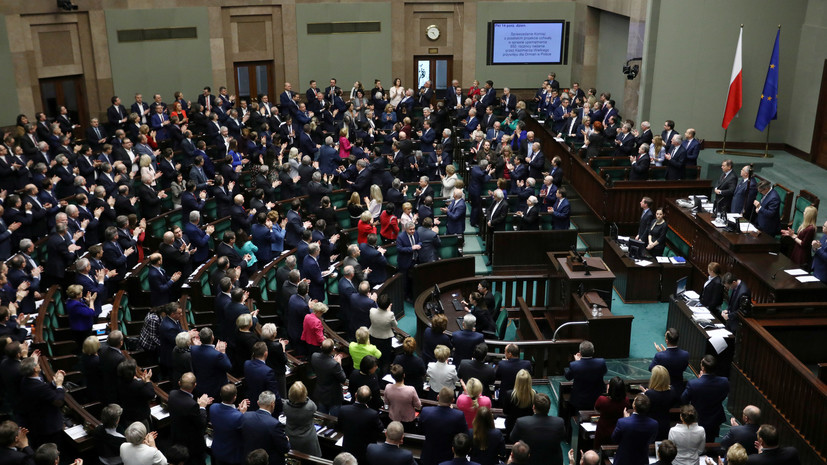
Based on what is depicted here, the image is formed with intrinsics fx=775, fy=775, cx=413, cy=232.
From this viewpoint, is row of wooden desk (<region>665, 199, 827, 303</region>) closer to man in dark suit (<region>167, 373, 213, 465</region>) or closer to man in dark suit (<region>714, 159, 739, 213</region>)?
man in dark suit (<region>714, 159, 739, 213</region>)

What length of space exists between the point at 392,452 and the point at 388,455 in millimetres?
39

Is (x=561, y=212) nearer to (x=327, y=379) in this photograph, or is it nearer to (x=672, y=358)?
(x=672, y=358)

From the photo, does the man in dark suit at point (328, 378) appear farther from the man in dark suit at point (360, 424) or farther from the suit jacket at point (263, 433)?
the suit jacket at point (263, 433)

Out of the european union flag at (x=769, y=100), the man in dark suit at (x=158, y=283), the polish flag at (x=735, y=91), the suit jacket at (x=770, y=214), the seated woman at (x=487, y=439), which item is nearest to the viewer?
the seated woman at (x=487, y=439)

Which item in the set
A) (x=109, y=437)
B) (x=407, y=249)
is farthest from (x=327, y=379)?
(x=407, y=249)

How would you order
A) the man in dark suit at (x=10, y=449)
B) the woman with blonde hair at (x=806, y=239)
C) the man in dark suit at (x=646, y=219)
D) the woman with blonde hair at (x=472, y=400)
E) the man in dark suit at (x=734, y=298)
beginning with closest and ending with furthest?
1. the man in dark suit at (x=10, y=449)
2. the woman with blonde hair at (x=472, y=400)
3. the man in dark suit at (x=734, y=298)
4. the woman with blonde hair at (x=806, y=239)
5. the man in dark suit at (x=646, y=219)

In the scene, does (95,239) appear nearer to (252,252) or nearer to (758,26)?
(252,252)

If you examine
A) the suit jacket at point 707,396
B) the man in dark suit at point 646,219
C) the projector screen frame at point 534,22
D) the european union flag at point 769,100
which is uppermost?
the projector screen frame at point 534,22

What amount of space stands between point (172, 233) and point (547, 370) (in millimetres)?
5275

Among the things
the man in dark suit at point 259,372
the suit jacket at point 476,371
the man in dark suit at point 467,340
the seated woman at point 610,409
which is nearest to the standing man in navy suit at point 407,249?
the man in dark suit at point 467,340

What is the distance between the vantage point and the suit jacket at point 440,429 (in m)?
6.55

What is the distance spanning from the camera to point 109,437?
21.7 feet

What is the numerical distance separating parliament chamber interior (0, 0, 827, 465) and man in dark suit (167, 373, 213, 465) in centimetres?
3

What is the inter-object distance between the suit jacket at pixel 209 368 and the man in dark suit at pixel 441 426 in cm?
216
